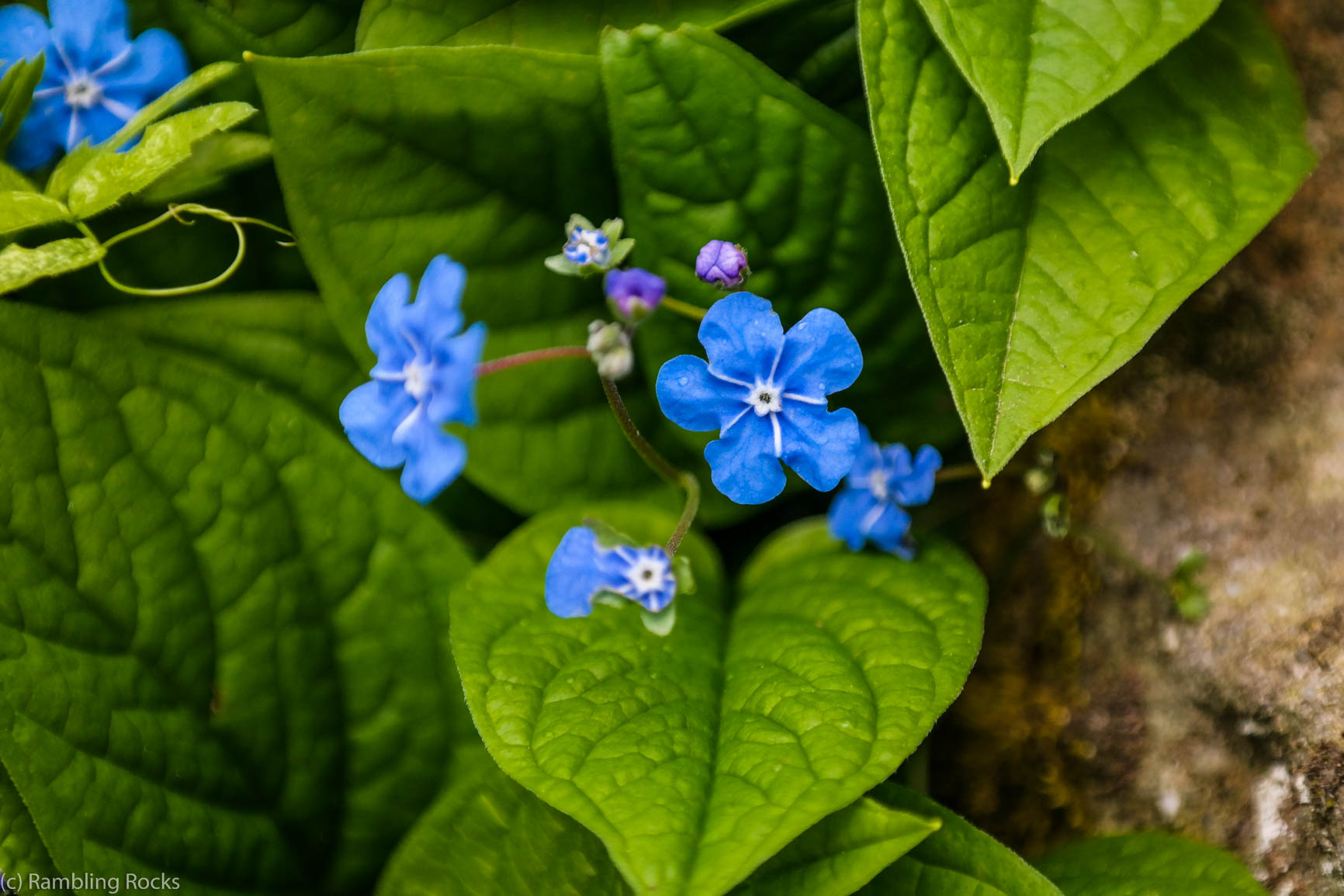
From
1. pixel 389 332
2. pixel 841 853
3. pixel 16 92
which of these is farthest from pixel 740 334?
pixel 16 92

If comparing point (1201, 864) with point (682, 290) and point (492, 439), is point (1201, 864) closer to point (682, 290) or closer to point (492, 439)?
point (682, 290)

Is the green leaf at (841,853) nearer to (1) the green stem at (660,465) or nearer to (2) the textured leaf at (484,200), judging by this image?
(1) the green stem at (660,465)

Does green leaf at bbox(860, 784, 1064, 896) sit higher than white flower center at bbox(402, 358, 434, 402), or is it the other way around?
white flower center at bbox(402, 358, 434, 402)

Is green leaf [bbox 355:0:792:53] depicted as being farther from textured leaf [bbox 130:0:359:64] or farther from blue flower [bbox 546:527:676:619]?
blue flower [bbox 546:527:676:619]

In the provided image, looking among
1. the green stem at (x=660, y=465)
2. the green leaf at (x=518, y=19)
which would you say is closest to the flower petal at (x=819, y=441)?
the green stem at (x=660, y=465)

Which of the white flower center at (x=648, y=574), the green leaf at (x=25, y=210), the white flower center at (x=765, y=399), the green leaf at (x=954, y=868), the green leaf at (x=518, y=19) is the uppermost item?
the green leaf at (x=518, y=19)

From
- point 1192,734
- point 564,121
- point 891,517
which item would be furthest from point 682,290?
point 1192,734

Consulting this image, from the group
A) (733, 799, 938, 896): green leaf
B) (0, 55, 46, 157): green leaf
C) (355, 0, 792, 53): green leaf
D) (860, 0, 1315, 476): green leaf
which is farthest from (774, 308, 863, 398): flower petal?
(0, 55, 46, 157): green leaf
